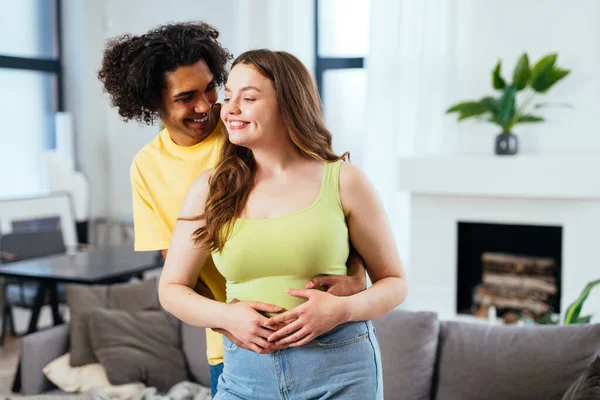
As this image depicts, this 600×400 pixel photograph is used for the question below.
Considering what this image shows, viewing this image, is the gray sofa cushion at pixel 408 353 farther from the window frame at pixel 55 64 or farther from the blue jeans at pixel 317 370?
the window frame at pixel 55 64

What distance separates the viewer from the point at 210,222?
53.7 inches

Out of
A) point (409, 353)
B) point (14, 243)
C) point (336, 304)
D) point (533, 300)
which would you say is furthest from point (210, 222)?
point (14, 243)

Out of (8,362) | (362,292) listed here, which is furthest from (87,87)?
(362,292)

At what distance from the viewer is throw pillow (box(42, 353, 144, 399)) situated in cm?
328

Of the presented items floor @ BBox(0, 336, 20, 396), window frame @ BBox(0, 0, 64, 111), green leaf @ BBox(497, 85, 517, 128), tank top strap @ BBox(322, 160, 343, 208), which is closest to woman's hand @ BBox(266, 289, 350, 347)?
tank top strap @ BBox(322, 160, 343, 208)

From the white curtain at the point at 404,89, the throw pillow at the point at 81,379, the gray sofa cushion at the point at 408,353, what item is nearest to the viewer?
the gray sofa cushion at the point at 408,353

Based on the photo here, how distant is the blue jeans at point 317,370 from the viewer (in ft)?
4.45

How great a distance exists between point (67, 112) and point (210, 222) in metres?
6.06

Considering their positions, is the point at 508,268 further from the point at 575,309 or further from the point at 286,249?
the point at 286,249

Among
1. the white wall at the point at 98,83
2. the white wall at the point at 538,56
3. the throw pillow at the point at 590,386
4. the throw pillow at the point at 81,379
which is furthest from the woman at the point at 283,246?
the white wall at the point at 98,83

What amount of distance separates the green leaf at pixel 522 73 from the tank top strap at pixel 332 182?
365 centimetres

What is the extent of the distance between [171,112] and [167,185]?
0.16m

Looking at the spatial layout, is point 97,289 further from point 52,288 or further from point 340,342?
point 340,342

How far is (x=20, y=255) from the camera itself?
211 inches
